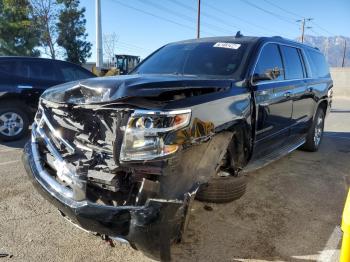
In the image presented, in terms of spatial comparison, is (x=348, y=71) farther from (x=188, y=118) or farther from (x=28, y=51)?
(x=188, y=118)

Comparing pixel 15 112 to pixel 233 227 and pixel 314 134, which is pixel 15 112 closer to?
pixel 233 227

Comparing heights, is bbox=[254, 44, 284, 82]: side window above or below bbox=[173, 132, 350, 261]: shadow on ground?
above

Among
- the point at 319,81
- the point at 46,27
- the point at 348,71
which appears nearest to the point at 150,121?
the point at 319,81

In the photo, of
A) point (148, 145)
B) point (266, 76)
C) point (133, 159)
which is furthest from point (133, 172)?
point (266, 76)

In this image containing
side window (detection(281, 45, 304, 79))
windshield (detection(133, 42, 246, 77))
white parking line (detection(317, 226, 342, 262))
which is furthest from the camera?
side window (detection(281, 45, 304, 79))

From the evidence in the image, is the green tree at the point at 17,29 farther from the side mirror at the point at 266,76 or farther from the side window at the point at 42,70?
the side mirror at the point at 266,76

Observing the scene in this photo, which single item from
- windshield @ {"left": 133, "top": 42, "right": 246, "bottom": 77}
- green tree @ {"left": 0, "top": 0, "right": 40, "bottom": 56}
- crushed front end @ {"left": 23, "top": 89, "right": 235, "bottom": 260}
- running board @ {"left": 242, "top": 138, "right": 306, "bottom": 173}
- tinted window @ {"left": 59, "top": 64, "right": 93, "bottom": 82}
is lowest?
running board @ {"left": 242, "top": 138, "right": 306, "bottom": 173}

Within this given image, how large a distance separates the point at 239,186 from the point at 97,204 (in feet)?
5.95

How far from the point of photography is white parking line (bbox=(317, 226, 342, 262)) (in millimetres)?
3148

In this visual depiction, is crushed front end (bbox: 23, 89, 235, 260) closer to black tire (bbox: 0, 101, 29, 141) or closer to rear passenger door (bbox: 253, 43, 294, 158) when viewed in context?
rear passenger door (bbox: 253, 43, 294, 158)

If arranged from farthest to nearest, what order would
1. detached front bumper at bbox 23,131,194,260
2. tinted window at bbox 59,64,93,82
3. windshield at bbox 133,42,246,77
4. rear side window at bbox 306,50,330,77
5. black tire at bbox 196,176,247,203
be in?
1. tinted window at bbox 59,64,93,82
2. rear side window at bbox 306,50,330,77
3. windshield at bbox 133,42,246,77
4. black tire at bbox 196,176,247,203
5. detached front bumper at bbox 23,131,194,260

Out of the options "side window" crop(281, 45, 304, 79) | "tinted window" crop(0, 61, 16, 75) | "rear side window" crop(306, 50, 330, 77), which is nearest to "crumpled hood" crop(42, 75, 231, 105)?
"side window" crop(281, 45, 304, 79)

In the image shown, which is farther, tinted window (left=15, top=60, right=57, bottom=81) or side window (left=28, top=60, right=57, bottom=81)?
side window (left=28, top=60, right=57, bottom=81)

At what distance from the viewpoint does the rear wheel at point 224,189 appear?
12.4 ft
